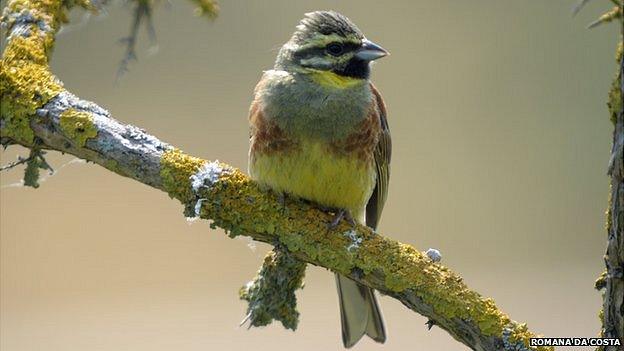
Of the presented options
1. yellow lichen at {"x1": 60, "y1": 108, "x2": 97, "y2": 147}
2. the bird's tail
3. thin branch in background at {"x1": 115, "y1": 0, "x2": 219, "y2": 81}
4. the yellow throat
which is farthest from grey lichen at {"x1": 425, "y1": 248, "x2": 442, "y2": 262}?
thin branch in background at {"x1": 115, "y1": 0, "x2": 219, "y2": 81}

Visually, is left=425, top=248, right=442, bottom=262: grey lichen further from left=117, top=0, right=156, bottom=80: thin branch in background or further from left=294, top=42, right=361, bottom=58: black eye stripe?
left=117, top=0, right=156, bottom=80: thin branch in background

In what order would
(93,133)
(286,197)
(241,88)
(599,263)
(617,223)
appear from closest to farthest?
(617,223)
(93,133)
(286,197)
(599,263)
(241,88)

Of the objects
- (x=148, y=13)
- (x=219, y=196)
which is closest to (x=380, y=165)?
(x=219, y=196)

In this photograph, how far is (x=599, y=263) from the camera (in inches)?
344

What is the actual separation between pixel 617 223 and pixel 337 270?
1.13 meters

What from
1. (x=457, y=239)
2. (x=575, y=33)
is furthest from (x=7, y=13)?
(x=575, y=33)

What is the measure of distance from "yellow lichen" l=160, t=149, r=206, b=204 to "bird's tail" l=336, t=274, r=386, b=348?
868 mm

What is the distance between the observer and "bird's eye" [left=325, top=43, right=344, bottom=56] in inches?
174

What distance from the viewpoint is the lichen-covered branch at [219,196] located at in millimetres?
3770

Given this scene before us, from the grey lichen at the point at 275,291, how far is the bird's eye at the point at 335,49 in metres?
0.88

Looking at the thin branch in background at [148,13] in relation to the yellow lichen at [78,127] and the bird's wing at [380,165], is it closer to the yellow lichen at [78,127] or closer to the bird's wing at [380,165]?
the yellow lichen at [78,127]

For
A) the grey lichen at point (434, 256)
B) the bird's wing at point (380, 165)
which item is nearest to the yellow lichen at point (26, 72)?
the bird's wing at point (380, 165)

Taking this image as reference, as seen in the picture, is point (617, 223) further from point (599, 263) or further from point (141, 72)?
point (141, 72)

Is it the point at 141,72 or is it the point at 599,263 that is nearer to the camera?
the point at 599,263
